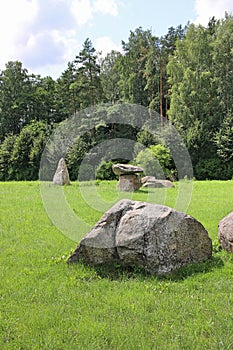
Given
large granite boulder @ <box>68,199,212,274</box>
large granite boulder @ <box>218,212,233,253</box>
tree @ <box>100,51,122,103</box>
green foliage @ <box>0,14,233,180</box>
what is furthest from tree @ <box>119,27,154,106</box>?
large granite boulder @ <box>68,199,212,274</box>

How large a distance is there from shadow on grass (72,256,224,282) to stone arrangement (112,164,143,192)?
34.1ft

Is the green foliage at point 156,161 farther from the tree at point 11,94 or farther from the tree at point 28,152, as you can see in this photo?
the tree at point 11,94

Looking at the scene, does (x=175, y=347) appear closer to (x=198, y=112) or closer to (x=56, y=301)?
A: (x=56, y=301)

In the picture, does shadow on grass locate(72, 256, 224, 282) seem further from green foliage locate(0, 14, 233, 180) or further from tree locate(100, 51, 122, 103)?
tree locate(100, 51, 122, 103)

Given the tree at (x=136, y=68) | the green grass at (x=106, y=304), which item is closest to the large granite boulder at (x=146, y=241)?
the green grass at (x=106, y=304)

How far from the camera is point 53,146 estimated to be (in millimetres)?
28031

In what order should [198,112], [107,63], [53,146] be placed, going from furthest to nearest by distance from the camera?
[107,63]
[198,112]
[53,146]

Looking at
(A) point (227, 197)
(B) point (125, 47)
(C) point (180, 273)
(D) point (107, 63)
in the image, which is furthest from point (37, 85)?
(C) point (180, 273)

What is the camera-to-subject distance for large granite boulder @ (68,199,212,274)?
5.75 m

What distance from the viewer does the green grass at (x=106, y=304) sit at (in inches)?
153

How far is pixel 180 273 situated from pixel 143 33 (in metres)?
35.5

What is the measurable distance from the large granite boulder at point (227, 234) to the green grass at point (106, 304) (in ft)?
0.54

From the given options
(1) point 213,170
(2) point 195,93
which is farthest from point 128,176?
(2) point 195,93

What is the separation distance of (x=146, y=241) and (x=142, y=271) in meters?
0.49
